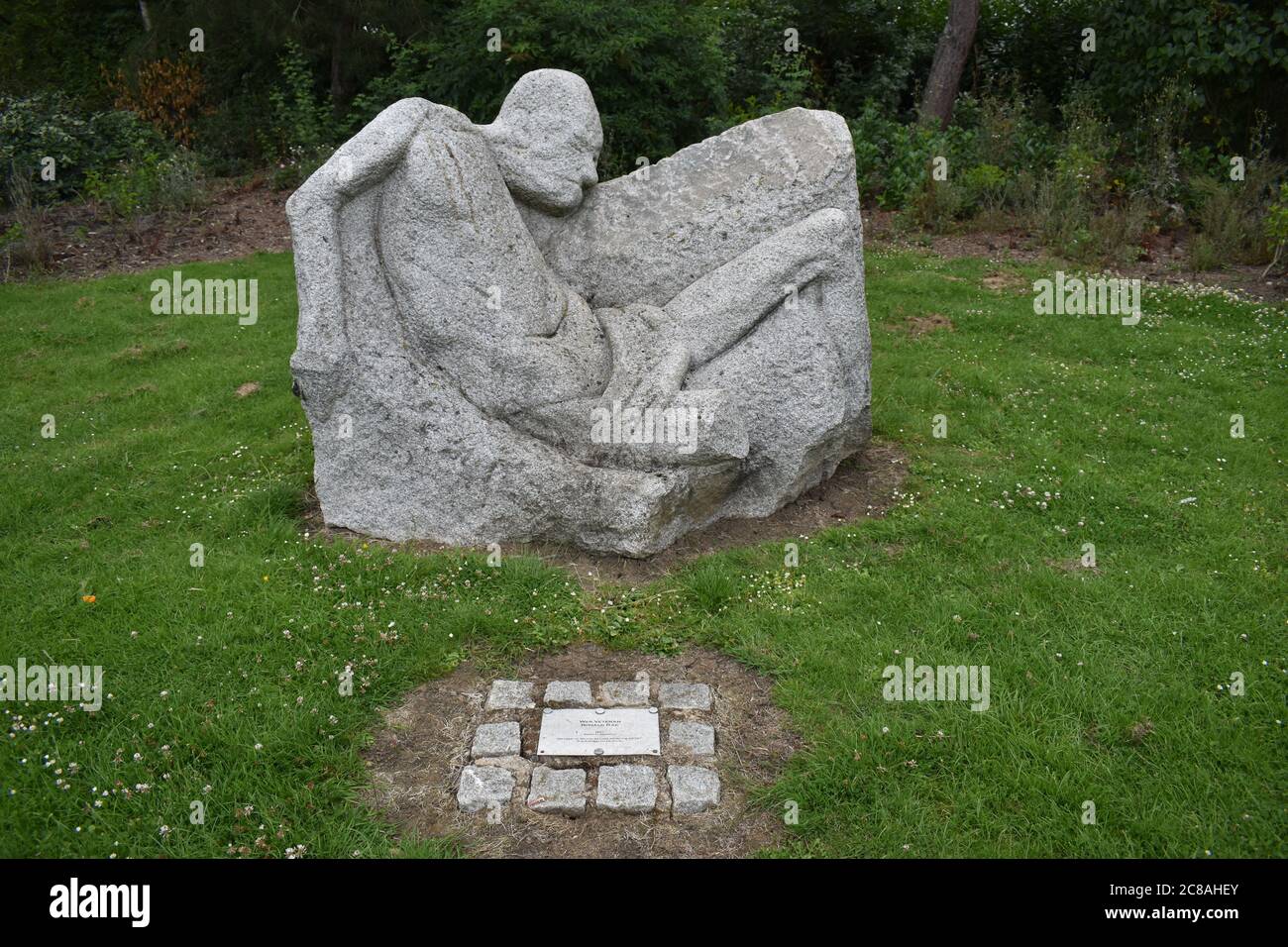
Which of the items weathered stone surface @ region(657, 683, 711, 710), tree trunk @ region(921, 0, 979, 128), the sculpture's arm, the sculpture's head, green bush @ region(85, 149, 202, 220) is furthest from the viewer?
tree trunk @ region(921, 0, 979, 128)

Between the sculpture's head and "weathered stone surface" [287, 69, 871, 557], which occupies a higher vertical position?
the sculpture's head

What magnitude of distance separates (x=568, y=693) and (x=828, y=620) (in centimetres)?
140

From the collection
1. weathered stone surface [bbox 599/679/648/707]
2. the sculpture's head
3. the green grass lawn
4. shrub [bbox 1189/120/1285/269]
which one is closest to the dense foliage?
shrub [bbox 1189/120/1285/269]

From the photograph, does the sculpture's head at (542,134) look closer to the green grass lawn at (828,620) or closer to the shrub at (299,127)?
the green grass lawn at (828,620)

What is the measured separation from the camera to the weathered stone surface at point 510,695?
15.7 feet

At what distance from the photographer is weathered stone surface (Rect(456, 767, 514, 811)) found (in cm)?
420

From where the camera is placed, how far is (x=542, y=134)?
19.8 ft

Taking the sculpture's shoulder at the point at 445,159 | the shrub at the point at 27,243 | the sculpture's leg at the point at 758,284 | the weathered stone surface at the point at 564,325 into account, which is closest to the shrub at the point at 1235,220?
the weathered stone surface at the point at 564,325

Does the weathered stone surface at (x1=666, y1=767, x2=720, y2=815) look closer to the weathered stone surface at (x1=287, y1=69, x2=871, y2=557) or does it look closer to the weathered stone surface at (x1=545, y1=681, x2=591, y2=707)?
the weathered stone surface at (x1=545, y1=681, x2=591, y2=707)

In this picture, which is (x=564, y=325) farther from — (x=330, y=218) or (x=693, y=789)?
(x=693, y=789)

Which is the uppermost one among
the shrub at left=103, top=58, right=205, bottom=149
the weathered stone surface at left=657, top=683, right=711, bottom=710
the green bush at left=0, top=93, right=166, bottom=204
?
the shrub at left=103, top=58, right=205, bottom=149

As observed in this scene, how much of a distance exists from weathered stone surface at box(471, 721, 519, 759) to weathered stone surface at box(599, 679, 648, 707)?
0.43 m

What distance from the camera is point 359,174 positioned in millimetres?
5422

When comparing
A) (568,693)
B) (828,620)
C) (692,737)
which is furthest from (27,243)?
(692,737)
